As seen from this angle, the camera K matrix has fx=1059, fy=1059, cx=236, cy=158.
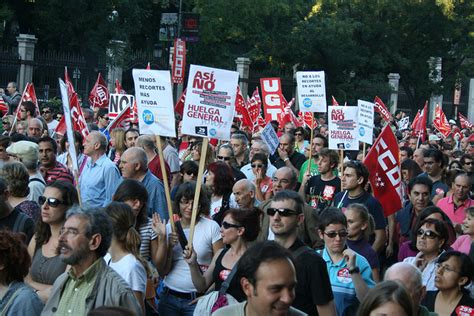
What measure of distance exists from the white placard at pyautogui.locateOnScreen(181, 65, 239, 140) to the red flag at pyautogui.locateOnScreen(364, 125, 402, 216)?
247cm

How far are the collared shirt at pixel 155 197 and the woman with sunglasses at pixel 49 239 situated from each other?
6.39ft

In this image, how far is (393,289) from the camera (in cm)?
491


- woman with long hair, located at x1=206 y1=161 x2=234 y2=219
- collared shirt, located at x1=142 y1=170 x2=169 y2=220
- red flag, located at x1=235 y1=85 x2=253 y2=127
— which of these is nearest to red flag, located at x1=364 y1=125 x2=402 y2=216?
woman with long hair, located at x1=206 y1=161 x2=234 y2=219

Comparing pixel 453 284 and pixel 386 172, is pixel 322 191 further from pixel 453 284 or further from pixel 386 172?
pixel 453 284

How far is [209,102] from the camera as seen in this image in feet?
30.6

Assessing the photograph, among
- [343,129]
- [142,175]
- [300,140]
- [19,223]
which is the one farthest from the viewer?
[300,140]

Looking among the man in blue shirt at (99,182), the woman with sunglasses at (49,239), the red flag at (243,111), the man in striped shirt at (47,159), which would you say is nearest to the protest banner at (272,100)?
the red flag at (243,111)

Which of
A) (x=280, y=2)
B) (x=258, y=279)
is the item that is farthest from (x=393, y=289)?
(x=280, y=2)

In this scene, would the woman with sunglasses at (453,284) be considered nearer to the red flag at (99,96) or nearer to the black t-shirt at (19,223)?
the black t-shirt at (19,223)

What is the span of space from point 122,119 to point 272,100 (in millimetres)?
5857

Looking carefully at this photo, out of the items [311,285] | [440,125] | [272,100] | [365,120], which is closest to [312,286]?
[311,285]

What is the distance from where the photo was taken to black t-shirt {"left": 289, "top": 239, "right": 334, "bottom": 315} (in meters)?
6.16

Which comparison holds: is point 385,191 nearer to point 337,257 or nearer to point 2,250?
point 337,257

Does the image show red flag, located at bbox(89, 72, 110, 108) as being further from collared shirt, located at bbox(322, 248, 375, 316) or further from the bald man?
the bald man
